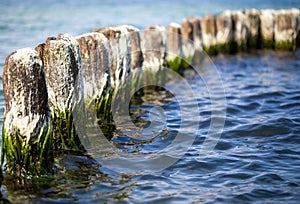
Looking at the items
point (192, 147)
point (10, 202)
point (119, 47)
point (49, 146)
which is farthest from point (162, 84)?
point (10, 202)

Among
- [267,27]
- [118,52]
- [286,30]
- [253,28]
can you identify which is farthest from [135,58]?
[286,30]

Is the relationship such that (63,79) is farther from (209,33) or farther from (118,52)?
(209,33)

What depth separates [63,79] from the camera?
6.04 meters

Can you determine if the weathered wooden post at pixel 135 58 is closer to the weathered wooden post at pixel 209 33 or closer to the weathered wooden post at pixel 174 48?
the weathered wooden post at pixel 174 48

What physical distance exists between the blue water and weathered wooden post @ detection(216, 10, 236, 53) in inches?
16.4

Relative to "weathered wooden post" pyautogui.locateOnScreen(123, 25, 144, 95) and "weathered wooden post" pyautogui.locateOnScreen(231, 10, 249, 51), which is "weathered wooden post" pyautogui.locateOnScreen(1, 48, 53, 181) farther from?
"weathered wooden post" pyautogui.locateOnScreen(231, 10, 249, 51)

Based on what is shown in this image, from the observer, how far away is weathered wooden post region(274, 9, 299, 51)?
14492 mm

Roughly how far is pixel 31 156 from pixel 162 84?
19.4 feet

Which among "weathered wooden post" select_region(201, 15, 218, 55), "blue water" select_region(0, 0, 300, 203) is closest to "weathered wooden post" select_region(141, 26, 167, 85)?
"blue water" select_region(0, 0, 300, 203)

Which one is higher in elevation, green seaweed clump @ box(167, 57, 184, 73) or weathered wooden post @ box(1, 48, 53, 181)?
green seaweed clump @ box(167, 57, 184, 73)

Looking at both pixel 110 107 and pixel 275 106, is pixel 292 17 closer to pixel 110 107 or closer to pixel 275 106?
pixel 275 106

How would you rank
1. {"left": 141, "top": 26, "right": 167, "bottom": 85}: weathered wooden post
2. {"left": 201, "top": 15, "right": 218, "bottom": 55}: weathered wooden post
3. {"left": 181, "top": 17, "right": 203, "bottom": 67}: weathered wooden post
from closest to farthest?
{"left": 141, "top": 26, "right": 167, "bottom": 85}: weathered wooden post
{"left": 181, "top": 17, "right": 203, "bottom": 67}: weathered wooden post
{"left": 201, "top": 15, "right": 218, "bottom": 55}: weathered wooden post

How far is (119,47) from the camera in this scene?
8.42m

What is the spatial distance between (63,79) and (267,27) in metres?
10.2
